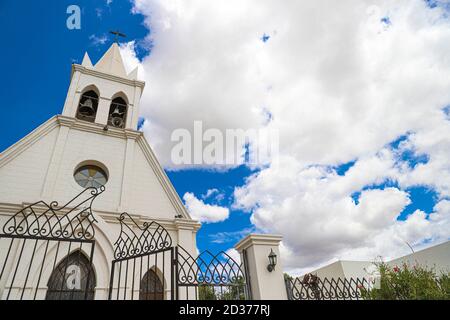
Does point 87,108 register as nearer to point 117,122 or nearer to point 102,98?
point 102,98

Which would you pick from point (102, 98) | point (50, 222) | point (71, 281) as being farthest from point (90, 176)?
point (102, 98)

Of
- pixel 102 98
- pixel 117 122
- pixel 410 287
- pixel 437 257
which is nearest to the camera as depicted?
pixel 410 287

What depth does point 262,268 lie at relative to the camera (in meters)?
4.97

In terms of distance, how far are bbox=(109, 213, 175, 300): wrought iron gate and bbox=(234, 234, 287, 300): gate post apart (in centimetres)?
161

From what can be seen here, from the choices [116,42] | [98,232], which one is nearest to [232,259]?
[98,232]

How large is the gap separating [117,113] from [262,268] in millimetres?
10847

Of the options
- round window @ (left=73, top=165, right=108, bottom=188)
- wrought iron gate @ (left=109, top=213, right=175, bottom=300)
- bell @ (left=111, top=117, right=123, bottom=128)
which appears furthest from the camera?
bell @ (left=111, top=117, right=123, bottom=128)

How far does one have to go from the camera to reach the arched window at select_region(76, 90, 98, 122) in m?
12.1

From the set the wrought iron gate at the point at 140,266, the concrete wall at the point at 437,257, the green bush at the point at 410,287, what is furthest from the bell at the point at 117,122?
the concrete wall at the point at 437,257

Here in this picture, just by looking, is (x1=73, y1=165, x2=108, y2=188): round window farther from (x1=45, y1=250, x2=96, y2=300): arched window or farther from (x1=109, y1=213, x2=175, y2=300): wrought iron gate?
(x1=45, y1=250, x2=96, y2=300): arched window

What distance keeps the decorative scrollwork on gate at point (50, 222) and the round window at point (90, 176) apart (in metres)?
0.64

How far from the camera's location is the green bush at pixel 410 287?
26.9ft

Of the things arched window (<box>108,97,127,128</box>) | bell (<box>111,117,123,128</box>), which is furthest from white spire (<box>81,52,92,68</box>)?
bell (<box>111,117,123,128</box>)
